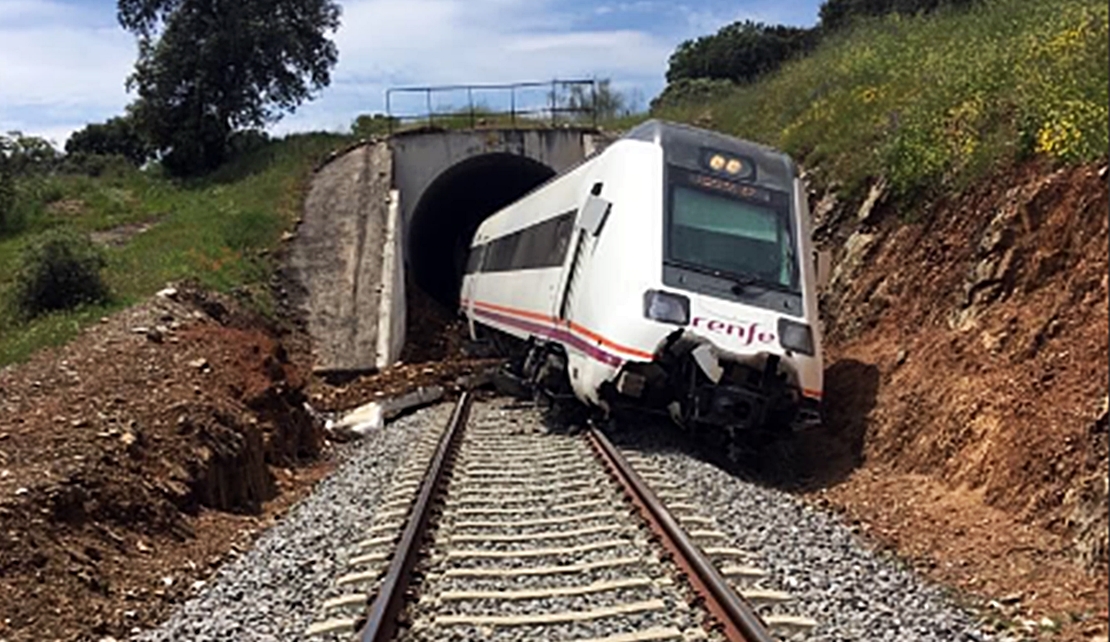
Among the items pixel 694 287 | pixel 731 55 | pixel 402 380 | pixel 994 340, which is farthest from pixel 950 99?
pixel 731 55

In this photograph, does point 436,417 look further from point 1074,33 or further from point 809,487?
point 1074,33

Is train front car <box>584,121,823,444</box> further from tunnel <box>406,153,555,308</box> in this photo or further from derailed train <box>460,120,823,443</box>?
tunnel <box>406,153,555,308</box>

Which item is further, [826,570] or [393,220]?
[393,220]

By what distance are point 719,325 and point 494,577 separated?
16.4ft

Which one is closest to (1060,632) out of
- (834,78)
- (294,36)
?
(834,78)

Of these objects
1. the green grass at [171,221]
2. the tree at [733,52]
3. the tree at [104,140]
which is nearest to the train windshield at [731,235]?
the green grass at [171,221]

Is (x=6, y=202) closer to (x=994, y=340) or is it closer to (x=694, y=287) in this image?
(x=694, y=287)

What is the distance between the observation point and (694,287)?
12195 mm

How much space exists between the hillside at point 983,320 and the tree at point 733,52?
38.5 metres

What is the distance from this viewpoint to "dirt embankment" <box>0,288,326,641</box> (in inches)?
317

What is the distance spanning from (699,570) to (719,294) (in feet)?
17.6

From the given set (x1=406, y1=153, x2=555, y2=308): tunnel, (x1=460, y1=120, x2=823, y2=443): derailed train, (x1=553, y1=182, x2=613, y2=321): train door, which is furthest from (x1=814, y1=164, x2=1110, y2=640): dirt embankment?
(x1=406, y1=153, x2=555, y2=308): tunnel

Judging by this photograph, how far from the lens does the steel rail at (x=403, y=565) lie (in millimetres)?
6426

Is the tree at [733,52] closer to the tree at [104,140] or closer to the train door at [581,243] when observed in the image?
the tree at [104,140]
